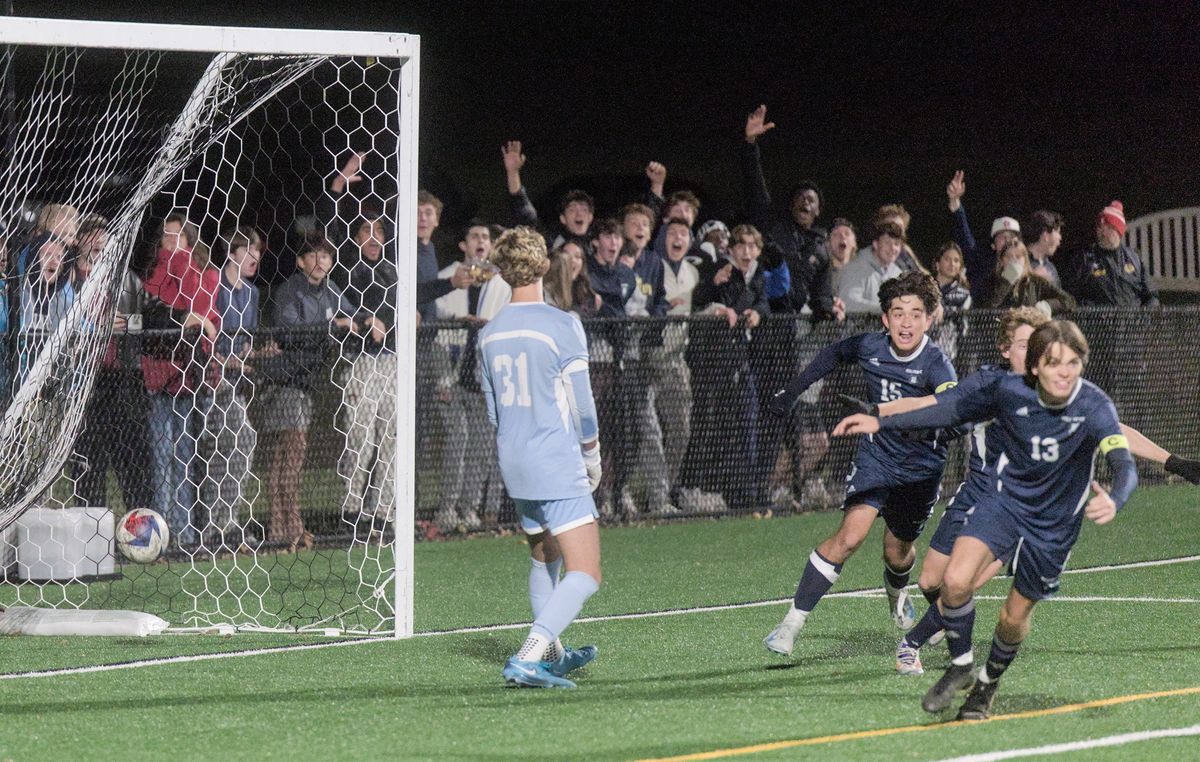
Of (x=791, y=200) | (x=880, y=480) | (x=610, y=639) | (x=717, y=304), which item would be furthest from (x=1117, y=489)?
(x=791, y=200)

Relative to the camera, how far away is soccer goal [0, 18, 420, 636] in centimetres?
773

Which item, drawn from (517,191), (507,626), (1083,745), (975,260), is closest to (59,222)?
(507,626)

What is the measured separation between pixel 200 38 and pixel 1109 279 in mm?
9352

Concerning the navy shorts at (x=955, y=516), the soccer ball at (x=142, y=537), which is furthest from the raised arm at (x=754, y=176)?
the navy shorts at (x=955, y=516)

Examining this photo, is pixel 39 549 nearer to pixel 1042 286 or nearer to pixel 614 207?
pixel 1042 286

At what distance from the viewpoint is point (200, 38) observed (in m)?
7.07

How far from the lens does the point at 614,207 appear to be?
20.5 metres

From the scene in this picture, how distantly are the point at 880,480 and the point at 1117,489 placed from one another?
1782 mm

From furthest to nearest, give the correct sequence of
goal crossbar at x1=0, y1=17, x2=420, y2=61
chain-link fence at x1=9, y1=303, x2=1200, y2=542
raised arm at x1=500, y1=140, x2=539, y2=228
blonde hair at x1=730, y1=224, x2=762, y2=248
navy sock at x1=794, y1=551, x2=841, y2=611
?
1. blonde hair at x1=730, y1=224, x2=762, y2=248
2. raised arm at x1=500, y1=140, x2=539, y2=228
3. chain-link fence at x1=9, y1=303, x2=1200, y2=542
4. navy sock at x1=794, y1=551, x2=841, y2=611
5. goal crossbar at x1=0, y1=17, x2=420, y2=61

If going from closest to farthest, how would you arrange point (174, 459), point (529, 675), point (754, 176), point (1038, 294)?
point (529, 675)
point (174, 459)
point (1038, 294)
point (754, 176)

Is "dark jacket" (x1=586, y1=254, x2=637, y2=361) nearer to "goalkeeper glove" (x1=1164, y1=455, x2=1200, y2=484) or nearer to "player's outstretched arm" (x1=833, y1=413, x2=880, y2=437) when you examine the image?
"player's outstretched arm" (x1=833, y1=413, x2=880, y2=437)

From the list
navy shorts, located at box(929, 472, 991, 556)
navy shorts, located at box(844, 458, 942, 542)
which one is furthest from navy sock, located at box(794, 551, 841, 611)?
navy shorts, located at box(929, 472, 991, 556)

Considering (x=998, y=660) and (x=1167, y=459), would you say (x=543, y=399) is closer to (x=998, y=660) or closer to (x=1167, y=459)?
(x=998, y=660)

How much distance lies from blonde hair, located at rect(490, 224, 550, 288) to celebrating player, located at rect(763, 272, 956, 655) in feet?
4.48
